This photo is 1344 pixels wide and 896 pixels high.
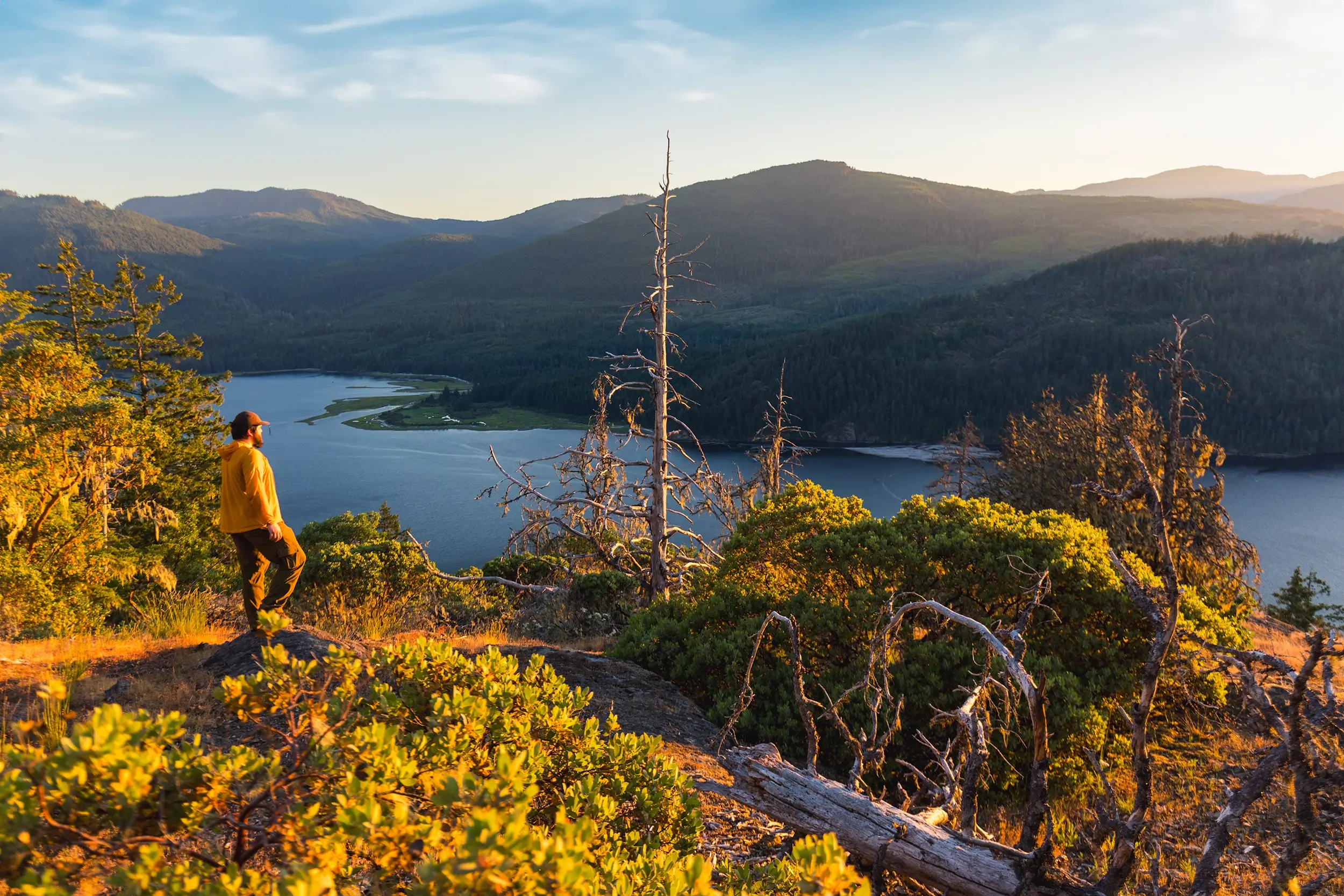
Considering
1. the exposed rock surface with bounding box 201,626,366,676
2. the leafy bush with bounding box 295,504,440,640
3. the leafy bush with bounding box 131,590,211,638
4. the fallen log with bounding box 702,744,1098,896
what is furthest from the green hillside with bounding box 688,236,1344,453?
the fallen log with bounding box 702,744,1098,896

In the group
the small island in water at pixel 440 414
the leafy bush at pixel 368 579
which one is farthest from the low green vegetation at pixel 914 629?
the small island in water at pixel 440 414

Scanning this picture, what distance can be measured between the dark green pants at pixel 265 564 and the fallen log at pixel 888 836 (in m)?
4.02

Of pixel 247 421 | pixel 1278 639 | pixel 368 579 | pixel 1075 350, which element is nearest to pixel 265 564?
pixel 247 421

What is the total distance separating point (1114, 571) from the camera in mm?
7176

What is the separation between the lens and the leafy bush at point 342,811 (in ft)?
4.93

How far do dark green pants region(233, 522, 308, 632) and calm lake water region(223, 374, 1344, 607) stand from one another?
21123 mm

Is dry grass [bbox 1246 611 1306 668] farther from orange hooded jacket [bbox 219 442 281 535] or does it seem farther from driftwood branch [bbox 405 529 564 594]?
orange hooded jacket [bbox 219 442 281 535]

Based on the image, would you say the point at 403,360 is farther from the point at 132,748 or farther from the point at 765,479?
the point at 132,748

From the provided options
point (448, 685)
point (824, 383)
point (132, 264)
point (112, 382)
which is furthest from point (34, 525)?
point (824, 383)

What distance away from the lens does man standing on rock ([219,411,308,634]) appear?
18.6 feet

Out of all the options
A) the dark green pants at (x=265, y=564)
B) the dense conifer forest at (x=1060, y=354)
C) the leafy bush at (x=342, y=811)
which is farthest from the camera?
the dense conifer forest at (x=1060, y=354)

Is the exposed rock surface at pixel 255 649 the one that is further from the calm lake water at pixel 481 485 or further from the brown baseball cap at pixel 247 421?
the calm lake water at pixel 481 485

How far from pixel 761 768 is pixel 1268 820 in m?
4.08

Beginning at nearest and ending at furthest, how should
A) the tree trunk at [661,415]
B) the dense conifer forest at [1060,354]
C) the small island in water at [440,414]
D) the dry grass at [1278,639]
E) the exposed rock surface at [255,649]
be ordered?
the exposed rock surface at [255,649]
the tree trunk at [661,415]
the dry grass at [1278,639]
the dense conifer forest at [1060,354]
the small island in water at [440,414]
